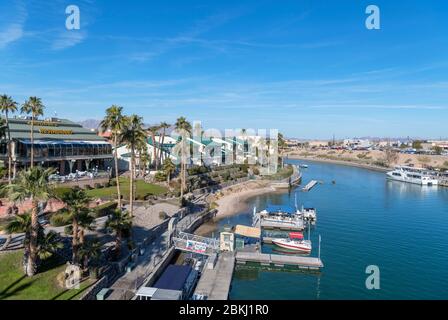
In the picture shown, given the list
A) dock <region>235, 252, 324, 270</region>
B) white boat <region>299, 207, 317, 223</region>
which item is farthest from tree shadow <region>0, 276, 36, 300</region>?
white boat <region>299, 207, 317, 223</region>

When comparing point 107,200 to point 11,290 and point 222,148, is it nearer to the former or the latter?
point 11,290

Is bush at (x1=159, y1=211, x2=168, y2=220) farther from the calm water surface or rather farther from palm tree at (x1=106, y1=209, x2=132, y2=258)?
palm tree at (x1=106, y1=209, x2=132, y2=258)

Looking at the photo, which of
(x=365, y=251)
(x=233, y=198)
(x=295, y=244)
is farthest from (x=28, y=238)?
(x=233, y=198)

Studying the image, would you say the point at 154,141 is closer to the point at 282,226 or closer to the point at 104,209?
the point at 282,226

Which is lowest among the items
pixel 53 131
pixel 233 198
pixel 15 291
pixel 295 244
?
pixel 295 244

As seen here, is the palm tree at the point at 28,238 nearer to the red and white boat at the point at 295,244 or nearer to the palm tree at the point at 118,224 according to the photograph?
the palm tree at the point at 118,224
